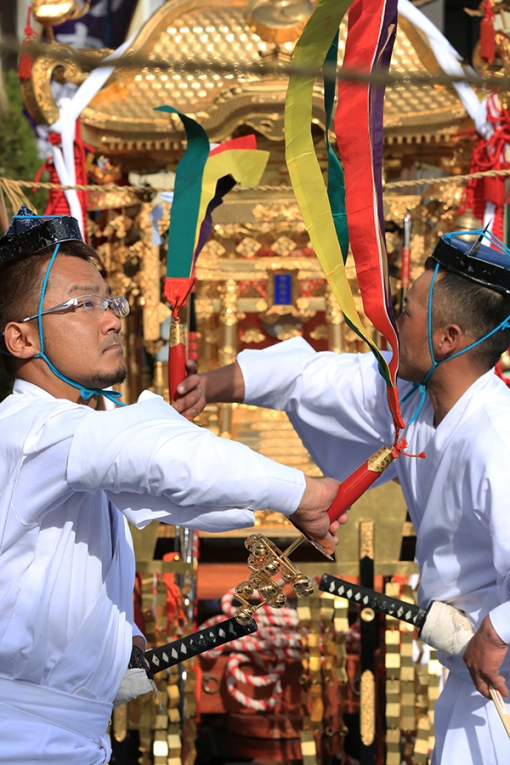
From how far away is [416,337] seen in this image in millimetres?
2275

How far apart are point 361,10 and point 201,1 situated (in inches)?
120

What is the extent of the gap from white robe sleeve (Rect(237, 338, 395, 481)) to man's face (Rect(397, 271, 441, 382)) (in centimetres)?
18

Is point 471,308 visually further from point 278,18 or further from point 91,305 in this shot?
point 278,18

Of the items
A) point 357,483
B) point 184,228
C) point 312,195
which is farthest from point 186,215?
point 357,483

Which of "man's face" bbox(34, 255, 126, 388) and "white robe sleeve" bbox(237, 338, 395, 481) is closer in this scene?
"man's face" bbox(34, 255, 126, 388)

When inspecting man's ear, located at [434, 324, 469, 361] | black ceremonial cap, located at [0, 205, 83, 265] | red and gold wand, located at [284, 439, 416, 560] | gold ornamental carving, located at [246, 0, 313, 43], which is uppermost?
gold ornamental carving, located at [246, 0, 313, 43]

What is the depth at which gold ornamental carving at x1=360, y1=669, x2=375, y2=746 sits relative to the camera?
3092 millimetres

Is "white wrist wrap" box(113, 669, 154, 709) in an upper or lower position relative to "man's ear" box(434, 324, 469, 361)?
lower

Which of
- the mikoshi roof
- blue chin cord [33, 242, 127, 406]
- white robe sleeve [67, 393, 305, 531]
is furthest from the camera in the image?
the mikoshi roof

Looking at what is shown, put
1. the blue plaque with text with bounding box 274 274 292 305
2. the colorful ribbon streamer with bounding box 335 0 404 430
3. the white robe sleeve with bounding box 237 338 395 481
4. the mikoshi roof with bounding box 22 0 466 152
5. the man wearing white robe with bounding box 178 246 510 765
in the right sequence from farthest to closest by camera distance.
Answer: the blue plaque with text with bounding box 274 274 292 305 < the mikoshi roof with bounding box 22 0 466 152 < the white robe sleeve with bounding box 237 338 395 481 < the man wearing white robe with bounding box 178 246 510 765 < the colorful ribbon streamer with bounding box 335 0 404 430

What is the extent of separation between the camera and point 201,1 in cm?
452

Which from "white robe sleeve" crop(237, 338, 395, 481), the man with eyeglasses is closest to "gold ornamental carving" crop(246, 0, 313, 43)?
"white robe sleeve" crop(237, 338, 395, 481)

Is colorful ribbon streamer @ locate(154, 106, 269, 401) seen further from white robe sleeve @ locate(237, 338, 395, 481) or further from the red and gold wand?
the red and gold wand

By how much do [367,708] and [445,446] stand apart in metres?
1.29
